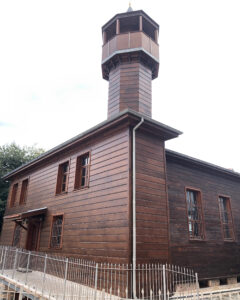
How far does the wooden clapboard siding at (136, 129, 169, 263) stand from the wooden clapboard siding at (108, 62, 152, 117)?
243 centimetres

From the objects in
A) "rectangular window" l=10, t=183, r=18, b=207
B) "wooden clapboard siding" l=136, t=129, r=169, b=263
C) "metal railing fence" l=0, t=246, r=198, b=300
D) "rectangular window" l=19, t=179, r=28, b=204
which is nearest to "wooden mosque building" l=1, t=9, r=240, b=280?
"wooden clapboard siding" l=136, t=129, r=169, b=263

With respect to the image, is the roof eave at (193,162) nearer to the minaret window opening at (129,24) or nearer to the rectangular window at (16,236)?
the minaret window opening at (129,24)

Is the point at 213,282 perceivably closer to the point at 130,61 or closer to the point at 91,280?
the point at 91,280

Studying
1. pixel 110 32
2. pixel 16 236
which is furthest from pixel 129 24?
pixel 16 236

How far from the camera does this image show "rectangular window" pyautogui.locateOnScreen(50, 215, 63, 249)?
977 cm

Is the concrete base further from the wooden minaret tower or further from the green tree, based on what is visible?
the green tree

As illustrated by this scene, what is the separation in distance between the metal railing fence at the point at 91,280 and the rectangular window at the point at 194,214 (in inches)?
61.3

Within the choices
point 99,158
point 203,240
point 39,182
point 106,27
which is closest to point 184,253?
point 203,240

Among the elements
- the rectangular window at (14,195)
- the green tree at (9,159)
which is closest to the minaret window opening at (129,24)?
the rectangular window at (14,195)

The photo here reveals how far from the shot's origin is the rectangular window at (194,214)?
964cm

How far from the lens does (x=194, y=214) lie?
32.8 ft

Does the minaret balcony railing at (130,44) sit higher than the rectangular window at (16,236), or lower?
higher

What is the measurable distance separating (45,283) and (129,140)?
188 inches

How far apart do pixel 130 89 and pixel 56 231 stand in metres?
6.74
